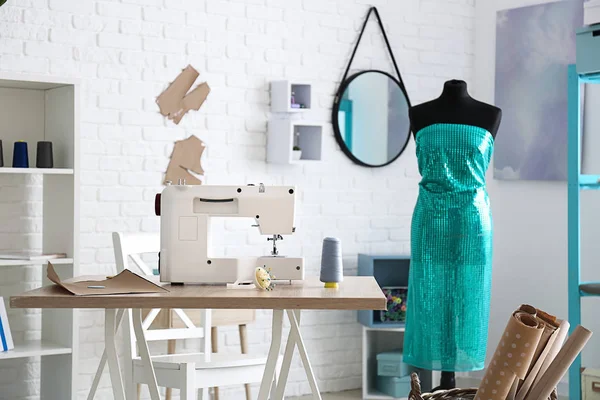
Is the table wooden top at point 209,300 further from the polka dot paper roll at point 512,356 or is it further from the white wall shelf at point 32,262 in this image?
the white wall shelf at point 32,262

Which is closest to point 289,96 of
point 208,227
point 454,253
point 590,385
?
point 454,253

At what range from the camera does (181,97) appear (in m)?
4.51

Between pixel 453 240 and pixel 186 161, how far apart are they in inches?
60.5

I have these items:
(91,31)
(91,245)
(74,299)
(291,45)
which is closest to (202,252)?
(74,299)

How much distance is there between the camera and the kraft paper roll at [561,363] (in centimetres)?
220

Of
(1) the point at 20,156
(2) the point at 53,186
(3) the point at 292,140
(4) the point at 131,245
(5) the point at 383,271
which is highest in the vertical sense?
(3) the point at 292,140

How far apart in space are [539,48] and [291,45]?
137 cm

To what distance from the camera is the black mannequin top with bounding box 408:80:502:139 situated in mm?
3709

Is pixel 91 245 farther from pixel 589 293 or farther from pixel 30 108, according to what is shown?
pixel 589 293

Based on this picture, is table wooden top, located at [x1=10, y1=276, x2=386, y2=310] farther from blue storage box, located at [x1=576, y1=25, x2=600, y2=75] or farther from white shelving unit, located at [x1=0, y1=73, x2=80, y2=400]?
blue storage box, located at [x1=576, y1=25, x2=600, y2=75]

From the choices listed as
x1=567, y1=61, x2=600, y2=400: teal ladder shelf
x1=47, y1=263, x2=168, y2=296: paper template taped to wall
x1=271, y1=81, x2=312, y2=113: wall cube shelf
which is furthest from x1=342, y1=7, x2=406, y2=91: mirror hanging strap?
x1=47, y1=263, x2=168, y2=296: paper template taped to wall

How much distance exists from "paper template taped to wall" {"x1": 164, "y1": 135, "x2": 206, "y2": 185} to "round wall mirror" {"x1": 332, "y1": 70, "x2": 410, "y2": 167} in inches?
32.8

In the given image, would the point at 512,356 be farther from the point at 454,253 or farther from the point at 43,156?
the point at 43,156

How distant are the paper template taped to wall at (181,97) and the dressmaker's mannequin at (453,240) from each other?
134cm
